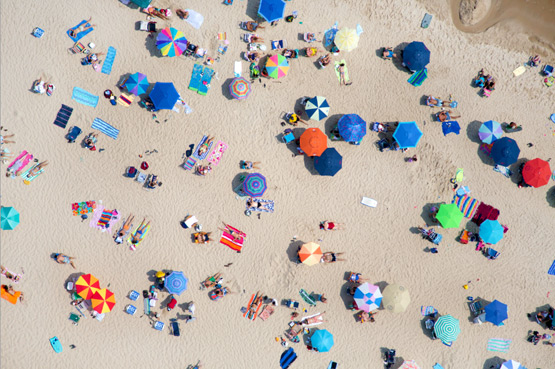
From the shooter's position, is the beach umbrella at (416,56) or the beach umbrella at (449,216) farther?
the beach umbrella at (449,216)

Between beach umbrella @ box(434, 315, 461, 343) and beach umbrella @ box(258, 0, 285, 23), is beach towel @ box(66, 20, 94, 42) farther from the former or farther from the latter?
beach umbrella @ box(434, 315, 461, 343)

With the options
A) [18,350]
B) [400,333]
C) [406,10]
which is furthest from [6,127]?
[400,333]

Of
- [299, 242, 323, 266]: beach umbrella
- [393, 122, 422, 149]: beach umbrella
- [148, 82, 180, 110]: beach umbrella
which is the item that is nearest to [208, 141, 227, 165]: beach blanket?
[148, 82, 180, 110]: beach umbrella

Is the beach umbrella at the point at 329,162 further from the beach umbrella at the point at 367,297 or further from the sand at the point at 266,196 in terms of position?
the beach umbrella at the point at 367,297

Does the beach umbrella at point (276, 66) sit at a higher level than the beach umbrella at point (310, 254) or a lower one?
higher

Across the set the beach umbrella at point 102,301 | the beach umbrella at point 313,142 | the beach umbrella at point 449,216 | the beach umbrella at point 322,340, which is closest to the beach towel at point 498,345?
the beach umbrella at point 449,216

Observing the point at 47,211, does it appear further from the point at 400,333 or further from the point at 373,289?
the point at 400,333
